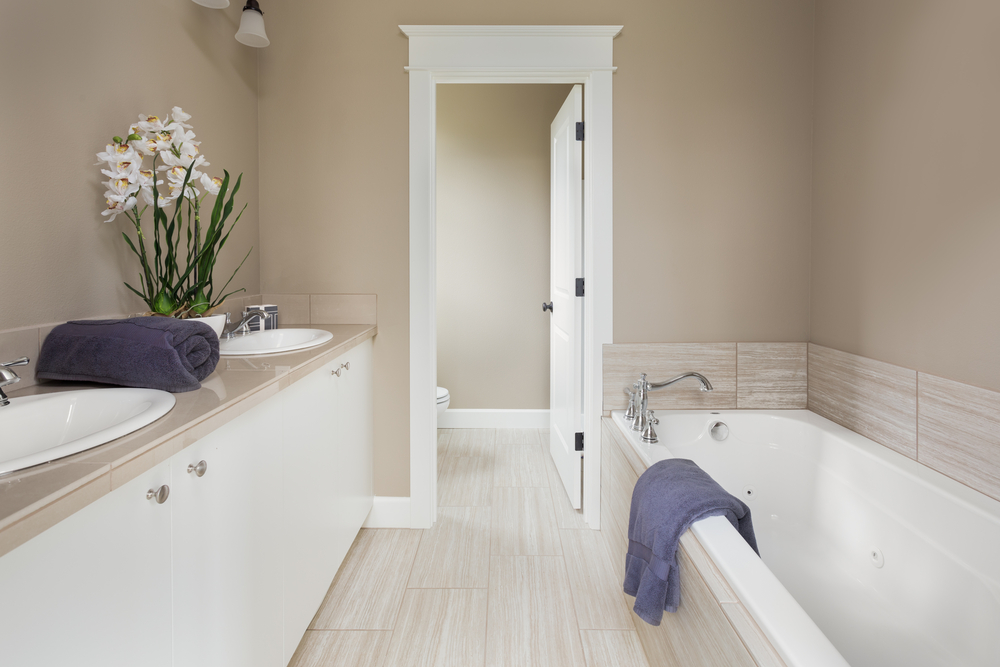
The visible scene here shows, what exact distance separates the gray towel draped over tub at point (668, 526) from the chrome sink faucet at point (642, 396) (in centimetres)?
66

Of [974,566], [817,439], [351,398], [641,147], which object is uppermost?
[641,147]

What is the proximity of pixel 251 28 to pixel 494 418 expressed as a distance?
261 centimetres

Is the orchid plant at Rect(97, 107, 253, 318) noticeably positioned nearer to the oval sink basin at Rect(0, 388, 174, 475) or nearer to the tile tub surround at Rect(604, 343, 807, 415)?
the oval sink basin at Rect(0, 388, 174, 475)

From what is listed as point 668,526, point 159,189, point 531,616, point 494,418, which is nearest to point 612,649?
point 531,616

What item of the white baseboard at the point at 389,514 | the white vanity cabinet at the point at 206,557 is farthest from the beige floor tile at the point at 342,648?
the white baseboard at the point at 389,514

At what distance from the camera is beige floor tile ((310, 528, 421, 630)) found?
5.72 feet

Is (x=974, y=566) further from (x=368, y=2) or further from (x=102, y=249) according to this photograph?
(x=368, y=2)

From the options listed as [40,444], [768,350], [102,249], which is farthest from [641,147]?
[40,444]

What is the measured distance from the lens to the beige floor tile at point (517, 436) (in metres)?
3.52

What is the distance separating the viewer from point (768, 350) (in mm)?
2320

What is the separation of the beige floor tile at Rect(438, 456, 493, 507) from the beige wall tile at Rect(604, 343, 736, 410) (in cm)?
83

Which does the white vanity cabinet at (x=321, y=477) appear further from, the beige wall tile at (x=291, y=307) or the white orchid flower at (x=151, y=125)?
the white orchid flower at (x=151, y=125)

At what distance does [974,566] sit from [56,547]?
1752 millimetres

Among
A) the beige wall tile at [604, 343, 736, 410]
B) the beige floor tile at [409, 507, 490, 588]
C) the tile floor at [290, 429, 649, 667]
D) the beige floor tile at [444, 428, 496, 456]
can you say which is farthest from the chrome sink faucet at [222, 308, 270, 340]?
the beige floor tile at [444, 428, 496, 456]
